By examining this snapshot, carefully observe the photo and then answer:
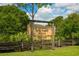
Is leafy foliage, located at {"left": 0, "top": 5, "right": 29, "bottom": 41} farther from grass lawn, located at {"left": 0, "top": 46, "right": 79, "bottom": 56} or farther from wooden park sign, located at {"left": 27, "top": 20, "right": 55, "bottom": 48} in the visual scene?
grass lawn, located at {"left": 0, "top": 46, "right": 79, "bottom": 56}

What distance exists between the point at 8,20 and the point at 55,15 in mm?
434

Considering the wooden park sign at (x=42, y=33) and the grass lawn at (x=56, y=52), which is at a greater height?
the wooden park sign at (x=42, y=33)

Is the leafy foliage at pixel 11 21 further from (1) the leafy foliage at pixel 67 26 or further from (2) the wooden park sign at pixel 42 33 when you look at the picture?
(1) the leafy foliage at pixel 67 26

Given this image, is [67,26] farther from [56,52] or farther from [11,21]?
[11,21]

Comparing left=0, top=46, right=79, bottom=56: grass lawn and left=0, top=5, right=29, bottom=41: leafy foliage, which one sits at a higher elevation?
left=0, top=5, right=29, bottom=41: leafy foliage

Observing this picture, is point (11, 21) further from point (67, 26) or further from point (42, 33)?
point (67, 26)

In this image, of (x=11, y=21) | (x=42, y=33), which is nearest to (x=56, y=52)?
(x=42, y=33)

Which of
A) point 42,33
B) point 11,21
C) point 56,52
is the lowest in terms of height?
point 56,52

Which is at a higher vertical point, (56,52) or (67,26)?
(67,26)

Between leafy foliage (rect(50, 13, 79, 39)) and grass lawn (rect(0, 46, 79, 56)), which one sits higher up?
leafy foliage (rect(50, 13, 79, 39))

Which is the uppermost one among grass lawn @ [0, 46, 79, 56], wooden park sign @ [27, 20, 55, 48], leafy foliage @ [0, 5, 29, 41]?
leafy foliage @ [0, 5, 29, 41]

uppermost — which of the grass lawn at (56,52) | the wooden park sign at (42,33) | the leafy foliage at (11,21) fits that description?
the leafy foliage at (11,21)

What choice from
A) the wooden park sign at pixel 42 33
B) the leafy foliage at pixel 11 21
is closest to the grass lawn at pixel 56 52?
the wooden park sign at pixel 42 33

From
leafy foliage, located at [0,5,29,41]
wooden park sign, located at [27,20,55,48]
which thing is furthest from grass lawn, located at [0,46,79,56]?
leafy foliage, located at [0,5,29,41]
